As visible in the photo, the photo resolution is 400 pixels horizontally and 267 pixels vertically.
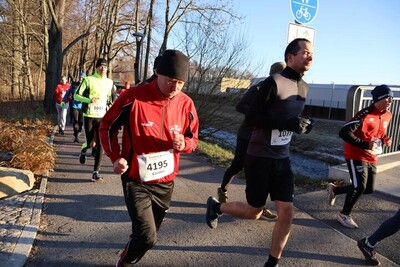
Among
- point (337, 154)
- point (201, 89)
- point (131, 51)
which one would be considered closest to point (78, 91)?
point (201, 89)

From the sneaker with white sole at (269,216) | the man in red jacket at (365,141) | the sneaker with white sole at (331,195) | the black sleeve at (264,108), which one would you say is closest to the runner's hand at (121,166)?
the black sleeve at (264,108)

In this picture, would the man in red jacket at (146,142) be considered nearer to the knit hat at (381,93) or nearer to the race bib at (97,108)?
the knit hat at (381,93)

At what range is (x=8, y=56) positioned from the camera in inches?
1153

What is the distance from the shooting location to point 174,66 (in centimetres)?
296

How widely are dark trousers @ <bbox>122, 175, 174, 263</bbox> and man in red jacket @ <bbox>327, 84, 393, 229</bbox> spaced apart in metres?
2.90

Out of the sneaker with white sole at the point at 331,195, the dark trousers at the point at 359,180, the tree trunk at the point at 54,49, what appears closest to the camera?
the dark trousers at the point at 359,180

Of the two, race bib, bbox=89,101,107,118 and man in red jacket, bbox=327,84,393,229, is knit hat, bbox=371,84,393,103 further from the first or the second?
race bib, bbox=89,101,107,118

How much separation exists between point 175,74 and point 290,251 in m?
2.58

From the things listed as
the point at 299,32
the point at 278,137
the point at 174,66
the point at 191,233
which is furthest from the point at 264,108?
the point at 299,32

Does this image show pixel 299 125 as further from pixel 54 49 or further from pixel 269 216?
pixel 54 49

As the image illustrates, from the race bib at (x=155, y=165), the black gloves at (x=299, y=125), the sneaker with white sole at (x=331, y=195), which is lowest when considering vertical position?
the sneaker with white sole at (x=331, y=195)

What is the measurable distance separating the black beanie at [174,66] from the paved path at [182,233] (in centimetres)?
198

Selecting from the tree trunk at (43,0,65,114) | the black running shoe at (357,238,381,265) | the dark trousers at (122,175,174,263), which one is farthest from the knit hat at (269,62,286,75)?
the tree trunk at (43,0,65,114)

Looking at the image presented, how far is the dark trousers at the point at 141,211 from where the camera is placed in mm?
2971
